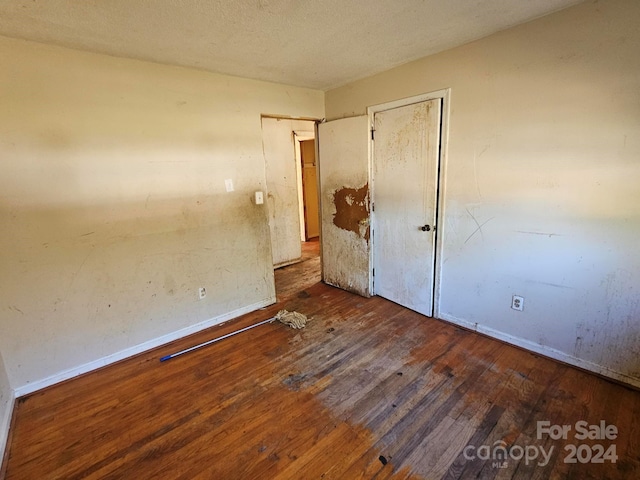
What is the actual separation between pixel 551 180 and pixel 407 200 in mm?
1106

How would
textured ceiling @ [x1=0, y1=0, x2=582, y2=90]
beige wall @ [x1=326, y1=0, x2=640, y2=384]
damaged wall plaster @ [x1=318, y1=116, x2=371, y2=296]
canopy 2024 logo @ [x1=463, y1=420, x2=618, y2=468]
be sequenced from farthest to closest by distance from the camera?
damaged wall plaster @ [x1=318, y1=116, x2=371, y2=296], beige wall @ [x1=326, y1=0, x2=640, y2=384], textured ceiling @ [x1=0, y1=0, x2=582, y2=90], canopy 2024 logo @ [x1=463, y1=420, x2=618, y2=468]

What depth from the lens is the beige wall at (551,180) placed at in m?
1.73

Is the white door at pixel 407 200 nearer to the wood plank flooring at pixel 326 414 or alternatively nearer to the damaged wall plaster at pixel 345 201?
the damaged wall plaster at pixel 345 201

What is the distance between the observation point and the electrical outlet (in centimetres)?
226

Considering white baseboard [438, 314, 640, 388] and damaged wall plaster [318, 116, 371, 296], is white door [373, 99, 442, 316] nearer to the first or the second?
damaged wall plaster [318, 116, 371, 296]

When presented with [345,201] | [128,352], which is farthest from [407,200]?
[128,352]

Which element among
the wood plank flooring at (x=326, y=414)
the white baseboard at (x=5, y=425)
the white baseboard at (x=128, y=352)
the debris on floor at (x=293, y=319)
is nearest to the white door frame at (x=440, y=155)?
the wood plank flooring at (x=326, y=414)

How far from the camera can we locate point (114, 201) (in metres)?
2.24

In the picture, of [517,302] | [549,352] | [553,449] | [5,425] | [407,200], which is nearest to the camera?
[553,449]

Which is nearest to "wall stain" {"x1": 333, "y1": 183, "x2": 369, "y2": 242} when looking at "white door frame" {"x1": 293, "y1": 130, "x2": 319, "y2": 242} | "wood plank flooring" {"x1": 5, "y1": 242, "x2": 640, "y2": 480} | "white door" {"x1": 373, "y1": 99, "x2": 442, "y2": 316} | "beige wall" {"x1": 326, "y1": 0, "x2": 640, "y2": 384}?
"white door" {"x1": 373, "y1": 99, "x2": 442, "y2": 316}

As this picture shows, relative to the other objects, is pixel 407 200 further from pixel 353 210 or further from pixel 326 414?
pixel 326 414

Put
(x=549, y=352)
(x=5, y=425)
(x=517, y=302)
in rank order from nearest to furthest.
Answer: (x=5, y=425)
(x=549, y=352)
(x=517, y=302)

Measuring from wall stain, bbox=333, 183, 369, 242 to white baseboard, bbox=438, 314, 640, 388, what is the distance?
1.21m

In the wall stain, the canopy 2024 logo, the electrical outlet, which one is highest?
the wall stain
